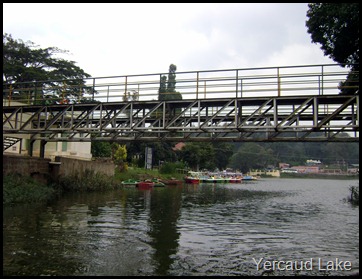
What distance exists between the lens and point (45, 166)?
92.0 feet

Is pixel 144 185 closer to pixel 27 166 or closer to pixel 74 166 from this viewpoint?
pixel 74 166

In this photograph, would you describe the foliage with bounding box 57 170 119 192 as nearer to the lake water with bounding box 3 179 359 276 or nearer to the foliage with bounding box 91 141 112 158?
the lake water with bounding box 3 179 359 276

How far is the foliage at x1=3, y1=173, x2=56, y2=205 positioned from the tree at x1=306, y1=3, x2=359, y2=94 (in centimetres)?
1911

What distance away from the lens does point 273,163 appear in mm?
160500

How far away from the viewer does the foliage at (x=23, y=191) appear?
21.0 m

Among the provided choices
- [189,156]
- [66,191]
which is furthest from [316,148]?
[66,191]

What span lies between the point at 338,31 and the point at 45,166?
22857 mm

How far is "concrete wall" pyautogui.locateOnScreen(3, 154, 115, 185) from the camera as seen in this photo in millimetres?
24230

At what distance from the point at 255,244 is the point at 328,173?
14959cm

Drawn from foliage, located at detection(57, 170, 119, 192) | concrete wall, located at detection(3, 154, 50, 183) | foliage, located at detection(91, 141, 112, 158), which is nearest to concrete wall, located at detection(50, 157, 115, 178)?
foliage, located at detection(57, 170, 119, 192)

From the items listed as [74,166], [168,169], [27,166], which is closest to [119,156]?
[168,169]

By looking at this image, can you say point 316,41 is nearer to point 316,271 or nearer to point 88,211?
point 316,271

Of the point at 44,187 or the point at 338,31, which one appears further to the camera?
the point at 44,187

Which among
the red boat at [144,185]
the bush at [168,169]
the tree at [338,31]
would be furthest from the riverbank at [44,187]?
→ the bush at [168,169]
